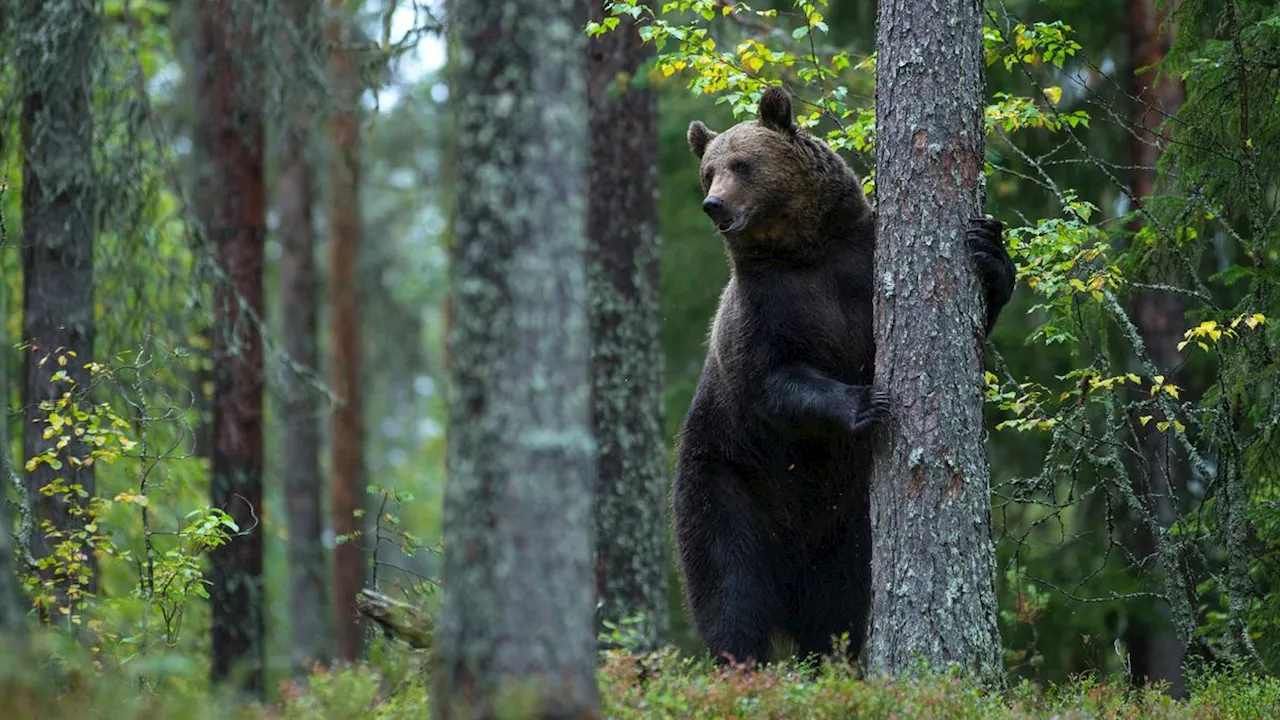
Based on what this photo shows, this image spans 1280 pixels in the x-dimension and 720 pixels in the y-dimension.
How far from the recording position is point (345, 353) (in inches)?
822

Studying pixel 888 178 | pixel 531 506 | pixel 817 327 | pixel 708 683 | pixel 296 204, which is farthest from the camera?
pixel 296 204

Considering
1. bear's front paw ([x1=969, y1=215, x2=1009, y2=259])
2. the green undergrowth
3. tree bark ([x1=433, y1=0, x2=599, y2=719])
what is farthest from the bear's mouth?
tree bark ([x1=433, y1=0, x2=599, y2=719])

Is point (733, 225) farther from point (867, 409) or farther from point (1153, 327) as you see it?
point (1153, 327)

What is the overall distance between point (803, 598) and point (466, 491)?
175 inches

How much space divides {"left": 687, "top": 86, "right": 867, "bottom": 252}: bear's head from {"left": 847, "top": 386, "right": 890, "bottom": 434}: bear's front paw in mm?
1453

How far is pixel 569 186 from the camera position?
421 centimetres

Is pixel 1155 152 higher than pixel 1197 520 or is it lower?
higher

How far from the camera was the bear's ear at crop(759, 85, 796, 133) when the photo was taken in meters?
8.02

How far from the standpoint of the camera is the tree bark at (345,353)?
19.1m

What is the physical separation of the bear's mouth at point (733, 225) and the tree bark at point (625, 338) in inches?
126

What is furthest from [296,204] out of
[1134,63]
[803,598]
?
[803,598]

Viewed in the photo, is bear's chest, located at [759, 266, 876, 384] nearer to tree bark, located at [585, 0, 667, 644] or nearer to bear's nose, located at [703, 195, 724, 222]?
bear's nose, located at [703, 195, 724, 222]

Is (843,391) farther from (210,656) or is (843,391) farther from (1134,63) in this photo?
(210,656)

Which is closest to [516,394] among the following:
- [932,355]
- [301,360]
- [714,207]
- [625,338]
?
[932,355]
